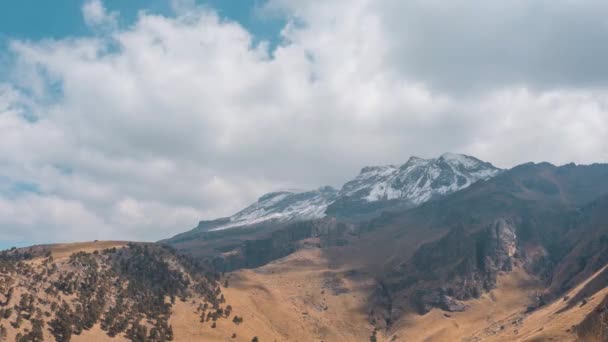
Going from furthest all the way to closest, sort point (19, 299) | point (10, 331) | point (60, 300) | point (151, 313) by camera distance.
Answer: point (151, 313) < point (60, 300) < point (19, 299) < point (10, 331)

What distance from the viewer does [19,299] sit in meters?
160

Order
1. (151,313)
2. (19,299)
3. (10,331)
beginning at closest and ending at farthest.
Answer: (10,331) → (19,299) → (151,313)

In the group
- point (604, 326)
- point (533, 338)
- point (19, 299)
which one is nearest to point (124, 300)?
point (19, 299)

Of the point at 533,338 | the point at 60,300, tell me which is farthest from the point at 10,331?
the point at 533,338

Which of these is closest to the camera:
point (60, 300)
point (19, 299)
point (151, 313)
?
point (19, 299)

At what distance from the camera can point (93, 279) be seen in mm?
192500

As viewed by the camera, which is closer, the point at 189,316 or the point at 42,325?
the point at 42,325

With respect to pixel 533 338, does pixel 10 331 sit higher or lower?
higher

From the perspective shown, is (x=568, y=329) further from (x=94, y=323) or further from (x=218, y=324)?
(x=94, y=323)

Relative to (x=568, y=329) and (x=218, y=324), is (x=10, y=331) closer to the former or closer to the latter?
(x=218, y=324)

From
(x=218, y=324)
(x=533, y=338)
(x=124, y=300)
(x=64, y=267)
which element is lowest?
(x=533, y=338)

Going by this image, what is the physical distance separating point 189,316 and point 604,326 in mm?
129279

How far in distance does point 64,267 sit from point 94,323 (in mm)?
31674

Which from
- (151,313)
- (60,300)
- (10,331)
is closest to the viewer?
(10,331)
